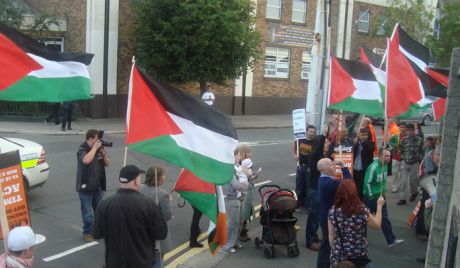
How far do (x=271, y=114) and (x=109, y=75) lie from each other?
1068 cm

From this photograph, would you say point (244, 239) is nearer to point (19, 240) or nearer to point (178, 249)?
point (178, 249)

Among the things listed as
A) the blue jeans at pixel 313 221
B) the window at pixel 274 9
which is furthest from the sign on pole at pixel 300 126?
the window at pixel 274 9

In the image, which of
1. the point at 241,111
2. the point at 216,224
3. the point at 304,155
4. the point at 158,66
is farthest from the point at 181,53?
the point at 216,224

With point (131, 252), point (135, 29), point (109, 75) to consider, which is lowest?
point (131, 252)

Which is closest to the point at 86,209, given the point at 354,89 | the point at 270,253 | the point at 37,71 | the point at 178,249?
the point at 178,249

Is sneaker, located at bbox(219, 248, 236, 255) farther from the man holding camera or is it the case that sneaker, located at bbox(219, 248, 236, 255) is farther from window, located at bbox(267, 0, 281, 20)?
window, located at bbox(267, 0, 281, 20)

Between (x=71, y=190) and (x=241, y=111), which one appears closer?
(x=71, y=190)

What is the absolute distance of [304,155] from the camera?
9586 millimetres

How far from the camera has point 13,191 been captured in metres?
5.29

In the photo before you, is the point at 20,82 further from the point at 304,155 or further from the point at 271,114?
the point at 271,114

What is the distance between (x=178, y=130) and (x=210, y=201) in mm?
1012

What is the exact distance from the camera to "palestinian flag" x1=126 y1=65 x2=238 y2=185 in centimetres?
523

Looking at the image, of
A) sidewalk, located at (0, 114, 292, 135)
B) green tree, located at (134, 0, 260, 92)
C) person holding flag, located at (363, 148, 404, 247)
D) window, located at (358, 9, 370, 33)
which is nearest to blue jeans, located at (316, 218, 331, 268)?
person holding flag, located at (363, 148, 404, 247)

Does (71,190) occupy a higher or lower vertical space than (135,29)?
lower
